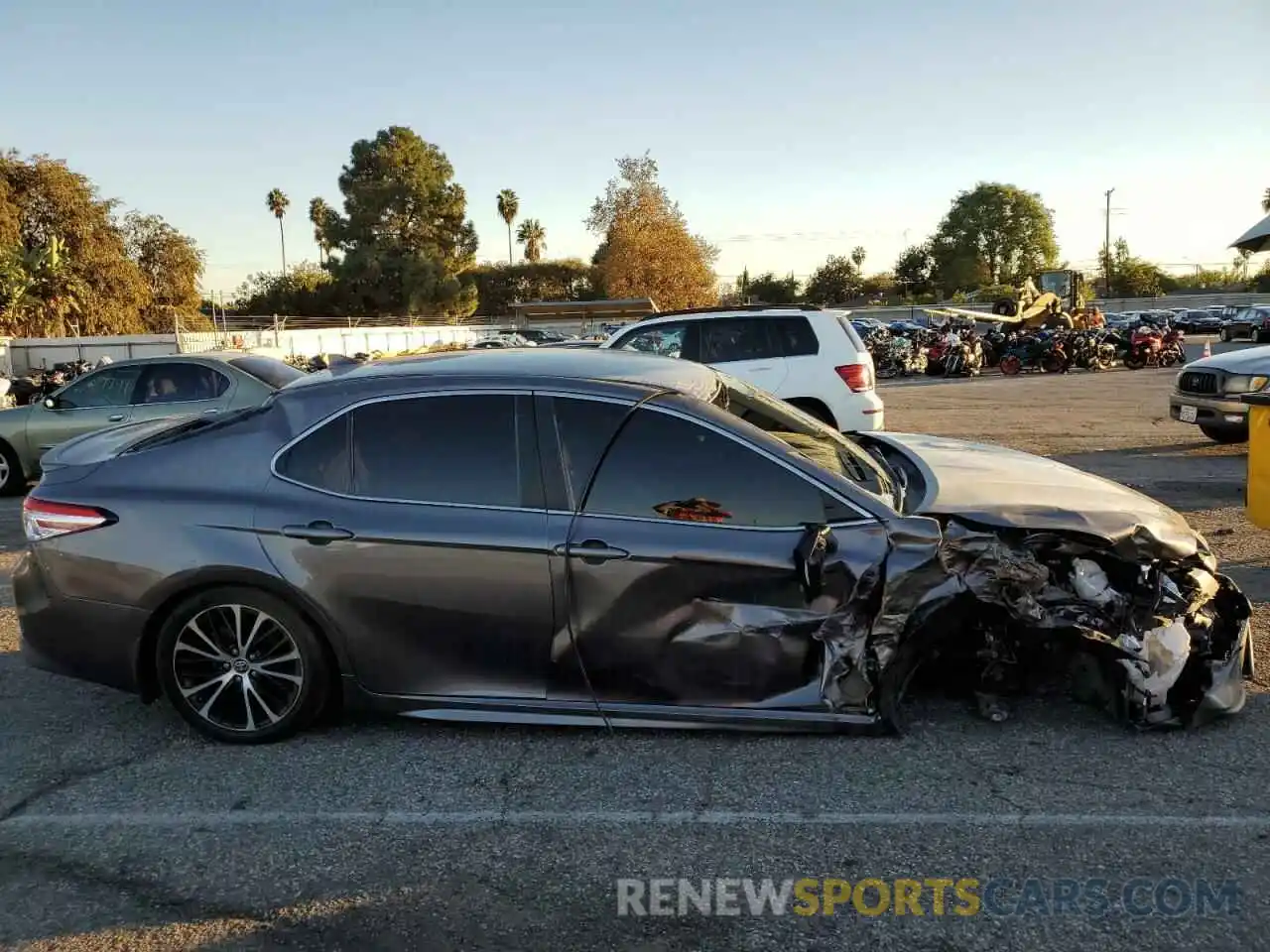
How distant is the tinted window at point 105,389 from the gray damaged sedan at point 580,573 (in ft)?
20.6

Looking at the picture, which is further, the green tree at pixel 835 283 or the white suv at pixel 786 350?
the green tree at pixel 835 283

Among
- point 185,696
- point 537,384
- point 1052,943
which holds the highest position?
point 537,384

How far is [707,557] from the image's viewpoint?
362 centimetres

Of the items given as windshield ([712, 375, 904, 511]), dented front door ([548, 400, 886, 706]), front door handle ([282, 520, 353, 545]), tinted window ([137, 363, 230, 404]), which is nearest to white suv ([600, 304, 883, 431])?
tinted window ([137, 363, 230, 404])

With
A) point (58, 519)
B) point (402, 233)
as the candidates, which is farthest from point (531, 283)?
point (58, 519)

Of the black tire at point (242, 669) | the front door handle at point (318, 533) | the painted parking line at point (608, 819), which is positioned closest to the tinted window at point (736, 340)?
the front door handle at point (318, 533)

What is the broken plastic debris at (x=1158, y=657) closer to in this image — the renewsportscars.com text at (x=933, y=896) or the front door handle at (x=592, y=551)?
the renewsportscars.com text at (x=933, y=896)

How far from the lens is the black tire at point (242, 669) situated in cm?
387

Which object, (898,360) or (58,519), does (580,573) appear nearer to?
(58,519)

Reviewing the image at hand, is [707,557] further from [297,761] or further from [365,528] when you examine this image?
[297,761]

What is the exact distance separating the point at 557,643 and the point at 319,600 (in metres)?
0.97

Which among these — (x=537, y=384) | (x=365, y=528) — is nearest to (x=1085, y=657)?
(x=537, y=384)

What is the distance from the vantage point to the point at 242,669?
Answer: 3932mm

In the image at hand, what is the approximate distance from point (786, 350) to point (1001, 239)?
3729 inches
